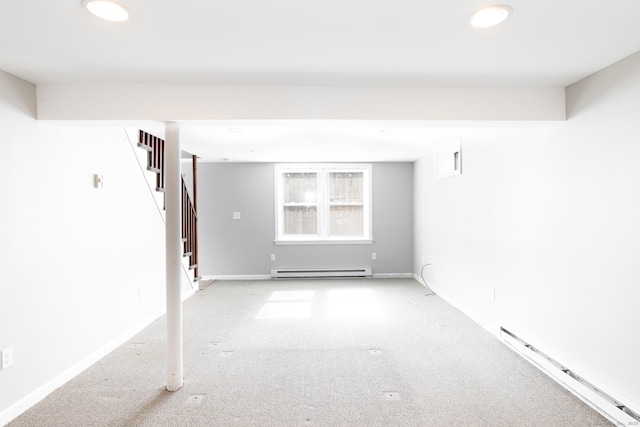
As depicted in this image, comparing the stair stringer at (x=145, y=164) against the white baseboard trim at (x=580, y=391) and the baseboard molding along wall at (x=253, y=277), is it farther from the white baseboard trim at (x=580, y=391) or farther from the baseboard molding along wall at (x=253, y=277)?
the white baseboard trim at (x=580, y=391)

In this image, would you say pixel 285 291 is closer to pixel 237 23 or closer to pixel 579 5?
pixel 237 23

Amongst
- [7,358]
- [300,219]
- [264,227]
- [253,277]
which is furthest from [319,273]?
[7,358]

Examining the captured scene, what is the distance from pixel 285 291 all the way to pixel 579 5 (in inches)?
189

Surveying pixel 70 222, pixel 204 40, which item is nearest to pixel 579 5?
pixel 204 40

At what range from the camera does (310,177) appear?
670 cm

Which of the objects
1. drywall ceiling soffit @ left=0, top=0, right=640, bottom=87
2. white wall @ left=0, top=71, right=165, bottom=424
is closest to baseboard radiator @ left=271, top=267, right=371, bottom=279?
white wall @ left=0, top=71, right=165, bottom=424

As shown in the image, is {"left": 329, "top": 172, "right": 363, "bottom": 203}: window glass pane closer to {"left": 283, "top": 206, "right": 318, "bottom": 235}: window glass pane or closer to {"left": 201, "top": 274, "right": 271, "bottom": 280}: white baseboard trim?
{"left": 283, "top": 206, "right": 318, "bottom": 235}: window glass pane

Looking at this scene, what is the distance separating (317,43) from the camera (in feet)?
6.12

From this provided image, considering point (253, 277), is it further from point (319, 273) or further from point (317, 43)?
point (317, 43)

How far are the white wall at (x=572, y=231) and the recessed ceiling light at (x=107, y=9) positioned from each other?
2.62 meters

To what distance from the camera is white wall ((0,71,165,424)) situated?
225cm

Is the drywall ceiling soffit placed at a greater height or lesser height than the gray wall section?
greater

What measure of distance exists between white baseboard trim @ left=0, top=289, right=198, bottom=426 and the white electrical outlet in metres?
0.25

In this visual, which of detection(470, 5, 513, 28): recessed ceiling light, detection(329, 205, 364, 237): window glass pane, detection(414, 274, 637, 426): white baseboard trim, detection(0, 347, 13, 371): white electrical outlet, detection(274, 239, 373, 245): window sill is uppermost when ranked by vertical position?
detection(470, 5, 513, 28): recessed ceiling light
